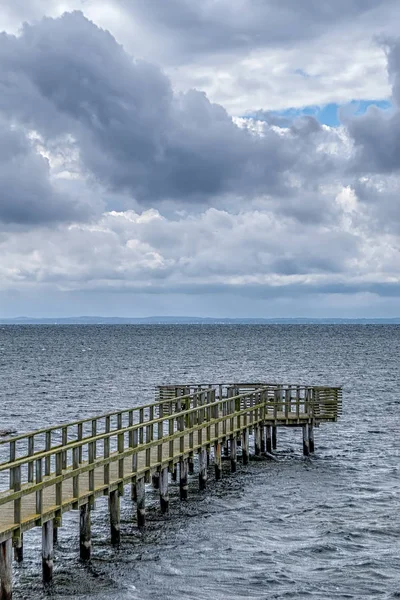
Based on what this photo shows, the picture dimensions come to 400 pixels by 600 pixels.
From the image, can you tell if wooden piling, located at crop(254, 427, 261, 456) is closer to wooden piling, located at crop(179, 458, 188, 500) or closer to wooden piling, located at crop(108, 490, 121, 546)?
wooden piling, located at crop(179, 458, 188, 500)

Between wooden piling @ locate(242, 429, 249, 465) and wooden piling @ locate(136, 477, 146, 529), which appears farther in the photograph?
wooden piling @ locate(242, 429, 249, 465)

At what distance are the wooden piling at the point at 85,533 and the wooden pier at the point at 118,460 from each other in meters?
0.02

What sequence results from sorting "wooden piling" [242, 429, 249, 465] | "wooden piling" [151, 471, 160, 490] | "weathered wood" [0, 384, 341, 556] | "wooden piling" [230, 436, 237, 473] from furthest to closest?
1. "wooden piling" [242, 429, 249, 465]
2. "wooden piling" [230, 436, 237, 473]
3. "wooden piling" [151, 471, 160, 490]
4. "weathered wood" [0, 384, 341, 556]

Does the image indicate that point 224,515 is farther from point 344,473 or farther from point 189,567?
point 344,473

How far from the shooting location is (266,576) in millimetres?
19750

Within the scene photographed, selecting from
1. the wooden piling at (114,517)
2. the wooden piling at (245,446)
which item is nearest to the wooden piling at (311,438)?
the wooden piling at (245,446)

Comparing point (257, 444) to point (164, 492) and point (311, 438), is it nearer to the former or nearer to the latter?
point (311, 438)

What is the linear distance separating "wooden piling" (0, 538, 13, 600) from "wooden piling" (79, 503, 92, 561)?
3.63 m

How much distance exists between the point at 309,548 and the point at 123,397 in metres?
42.0

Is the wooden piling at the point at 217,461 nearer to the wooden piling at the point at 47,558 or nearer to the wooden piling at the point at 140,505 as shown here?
the wooden piling at the point at 140,505

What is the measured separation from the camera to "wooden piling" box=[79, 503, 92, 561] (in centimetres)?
2000

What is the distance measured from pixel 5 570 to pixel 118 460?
5658 millimetres

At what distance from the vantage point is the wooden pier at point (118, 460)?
17.7 metres

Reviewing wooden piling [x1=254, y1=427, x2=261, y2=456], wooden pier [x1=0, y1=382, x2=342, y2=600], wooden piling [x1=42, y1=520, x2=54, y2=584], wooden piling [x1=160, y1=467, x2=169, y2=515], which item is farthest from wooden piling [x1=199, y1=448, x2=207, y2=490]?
wooden piling [x1=42, y1=520, x2=54, y2=584]
